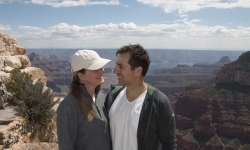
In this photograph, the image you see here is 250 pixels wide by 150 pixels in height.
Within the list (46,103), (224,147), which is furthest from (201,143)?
(46,103)

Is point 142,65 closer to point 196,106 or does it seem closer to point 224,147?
point 224,147

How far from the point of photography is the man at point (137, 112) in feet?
8.32

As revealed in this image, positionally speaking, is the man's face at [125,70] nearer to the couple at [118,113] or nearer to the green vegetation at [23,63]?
the couple at [118,113]

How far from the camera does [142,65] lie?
2.74m

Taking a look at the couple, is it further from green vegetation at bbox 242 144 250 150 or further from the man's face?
green vegetation at bbox 242 144 250 150

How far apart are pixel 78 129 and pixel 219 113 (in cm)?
6422

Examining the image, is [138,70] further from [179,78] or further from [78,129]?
[179,78]

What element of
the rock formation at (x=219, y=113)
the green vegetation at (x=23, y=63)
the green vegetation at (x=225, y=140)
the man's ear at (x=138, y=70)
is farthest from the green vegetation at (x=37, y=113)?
the green vegetation at (x=225, y=140)

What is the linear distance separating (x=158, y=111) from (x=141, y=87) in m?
0.40

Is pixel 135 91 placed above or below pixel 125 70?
below

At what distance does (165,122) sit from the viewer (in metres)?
2.52

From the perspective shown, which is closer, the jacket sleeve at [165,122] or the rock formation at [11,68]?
the jacket sleeve at [165,122]

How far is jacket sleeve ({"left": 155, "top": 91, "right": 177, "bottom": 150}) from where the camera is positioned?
8.24 ft

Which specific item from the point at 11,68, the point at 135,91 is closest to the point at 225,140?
the point at 11,68
